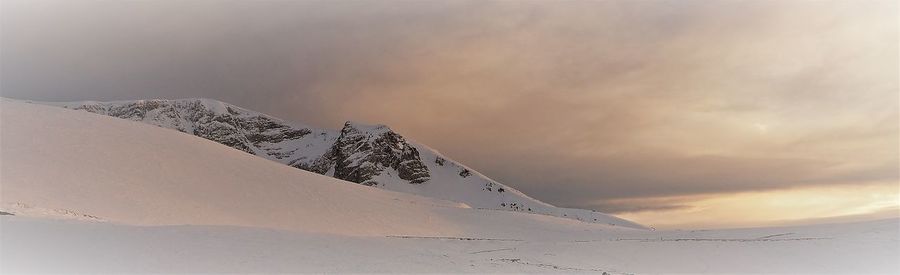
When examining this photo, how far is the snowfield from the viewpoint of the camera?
814 inches

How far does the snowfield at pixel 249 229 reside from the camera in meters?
20.7

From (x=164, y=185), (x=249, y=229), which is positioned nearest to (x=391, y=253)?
(x=249, y=229)

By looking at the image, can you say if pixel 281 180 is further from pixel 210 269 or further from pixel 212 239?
pixel 210 269

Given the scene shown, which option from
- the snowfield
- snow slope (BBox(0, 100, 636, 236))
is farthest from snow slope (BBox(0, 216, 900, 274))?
snow slope (BBox(0, 100, 636, 236))

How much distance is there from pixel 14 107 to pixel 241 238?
129ft

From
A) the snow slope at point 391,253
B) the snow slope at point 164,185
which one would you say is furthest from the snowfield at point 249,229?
the snow slope at point 164,185

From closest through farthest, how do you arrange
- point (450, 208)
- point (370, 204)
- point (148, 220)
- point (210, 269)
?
point (210, 269) → point (148, 220) → point (370, 204) → point (450, 208)

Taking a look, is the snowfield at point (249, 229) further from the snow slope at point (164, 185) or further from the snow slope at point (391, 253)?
the snow slope at point (164, 185)

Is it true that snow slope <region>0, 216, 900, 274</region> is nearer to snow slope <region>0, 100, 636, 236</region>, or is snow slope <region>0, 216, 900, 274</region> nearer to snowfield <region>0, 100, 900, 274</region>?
snowfield <region>0, 100, 900, 274</region>

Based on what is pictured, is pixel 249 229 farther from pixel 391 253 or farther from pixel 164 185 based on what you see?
pixel 164 185

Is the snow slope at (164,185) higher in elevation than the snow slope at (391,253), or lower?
higher

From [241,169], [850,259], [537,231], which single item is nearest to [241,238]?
[850,259]

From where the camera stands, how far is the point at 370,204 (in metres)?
61.8

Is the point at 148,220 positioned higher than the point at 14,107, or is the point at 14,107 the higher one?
the point at 14,107
